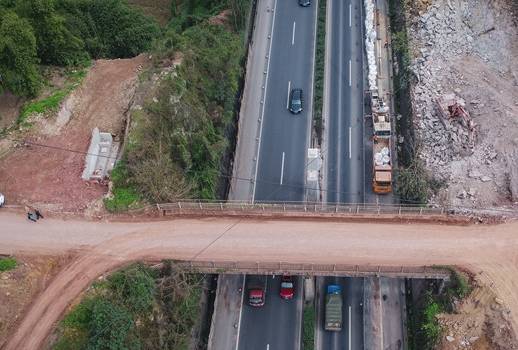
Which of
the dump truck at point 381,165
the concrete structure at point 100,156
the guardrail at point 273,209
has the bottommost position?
the guardrail at point 273,209

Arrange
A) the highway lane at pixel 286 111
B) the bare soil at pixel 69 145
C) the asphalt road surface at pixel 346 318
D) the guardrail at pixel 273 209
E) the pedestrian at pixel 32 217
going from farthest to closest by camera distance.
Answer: the highway lane at pixel 286 111 → the asphalt road surface at pixel 346 318 → the bare soil at pixel 69 145 → the guardrail at pixel 273 209 → the pedestrian at pixel 32 217

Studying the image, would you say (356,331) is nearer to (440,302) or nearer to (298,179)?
(440,302)

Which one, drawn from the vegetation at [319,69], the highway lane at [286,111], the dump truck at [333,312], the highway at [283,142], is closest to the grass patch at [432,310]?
the dump truck at [333,312]

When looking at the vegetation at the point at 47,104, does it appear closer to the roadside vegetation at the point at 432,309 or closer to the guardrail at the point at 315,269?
the guardrail at the point at 315,269

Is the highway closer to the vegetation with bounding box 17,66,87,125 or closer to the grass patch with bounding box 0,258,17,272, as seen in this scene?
the grass patch with bounding box 0,258,17,272

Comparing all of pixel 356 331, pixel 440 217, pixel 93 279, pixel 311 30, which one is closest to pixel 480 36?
pixel 311 30

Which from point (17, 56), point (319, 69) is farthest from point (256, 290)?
point (17, 56)

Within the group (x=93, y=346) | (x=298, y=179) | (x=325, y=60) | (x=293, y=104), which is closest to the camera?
(x=93, y=346)

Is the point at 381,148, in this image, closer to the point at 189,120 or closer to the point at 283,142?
the point at 283,142
